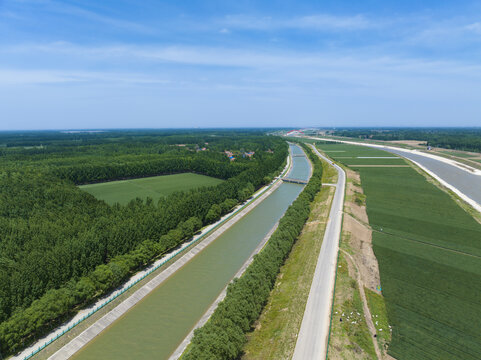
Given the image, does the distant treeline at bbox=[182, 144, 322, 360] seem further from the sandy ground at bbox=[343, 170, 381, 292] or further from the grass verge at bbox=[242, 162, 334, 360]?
the sandy ground at bbox=[343, 170, 381, 292]

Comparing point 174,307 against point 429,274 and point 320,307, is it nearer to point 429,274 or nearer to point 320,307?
point 320,307

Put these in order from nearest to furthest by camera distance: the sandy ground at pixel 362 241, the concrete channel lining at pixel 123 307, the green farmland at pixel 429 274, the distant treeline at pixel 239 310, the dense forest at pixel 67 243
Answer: the distant treeline at pixel 239 310 < the green farmland at pixel 429 274 < the concrete channel lining at pixel 123 307 < the dense forest at pixel 67 243 < the sandy ground at pixel 362 241

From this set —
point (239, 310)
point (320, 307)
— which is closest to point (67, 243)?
point (239, 310)

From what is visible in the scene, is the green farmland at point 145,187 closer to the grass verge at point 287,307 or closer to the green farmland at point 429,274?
the grass verge at point 287,307

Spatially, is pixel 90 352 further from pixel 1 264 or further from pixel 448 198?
pixel 448 198

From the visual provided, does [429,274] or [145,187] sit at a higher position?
[145,187]

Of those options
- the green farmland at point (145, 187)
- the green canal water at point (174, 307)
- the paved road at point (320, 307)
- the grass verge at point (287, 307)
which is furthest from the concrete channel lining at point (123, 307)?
the green farmland at point (145, 187)
